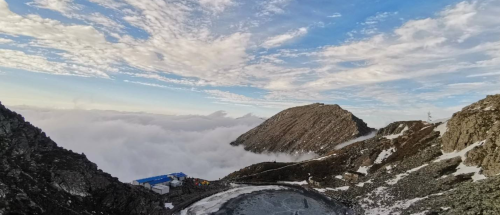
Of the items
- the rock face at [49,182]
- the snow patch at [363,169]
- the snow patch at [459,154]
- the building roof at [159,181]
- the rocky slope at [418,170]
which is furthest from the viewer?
the snow patch at [363,169]

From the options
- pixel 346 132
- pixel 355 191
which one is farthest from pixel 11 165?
pixel 346 132

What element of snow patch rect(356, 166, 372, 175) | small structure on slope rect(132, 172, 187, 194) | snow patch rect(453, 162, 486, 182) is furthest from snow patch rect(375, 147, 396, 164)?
small structure on slope rect(132, 172, 187, 194)

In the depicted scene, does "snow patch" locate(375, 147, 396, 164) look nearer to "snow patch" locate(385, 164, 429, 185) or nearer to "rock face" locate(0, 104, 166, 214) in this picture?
"snow patch" locate(385, 164, 429, 185)

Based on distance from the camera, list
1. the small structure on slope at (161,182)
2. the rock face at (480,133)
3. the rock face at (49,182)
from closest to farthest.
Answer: the rock face at (49,182), the rock face at (480,133), the small structure on slope at (161,182)

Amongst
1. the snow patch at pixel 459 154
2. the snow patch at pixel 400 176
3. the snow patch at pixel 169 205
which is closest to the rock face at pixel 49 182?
the snow patch at pixel 169 205

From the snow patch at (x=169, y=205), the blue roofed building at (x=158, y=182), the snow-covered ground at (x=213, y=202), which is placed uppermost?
the blue roofed building at (x=158, y=182)

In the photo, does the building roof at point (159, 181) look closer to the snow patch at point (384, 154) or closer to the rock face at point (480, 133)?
the snow patch at point (384, 154)

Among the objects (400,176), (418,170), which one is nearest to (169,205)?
(400,176)
